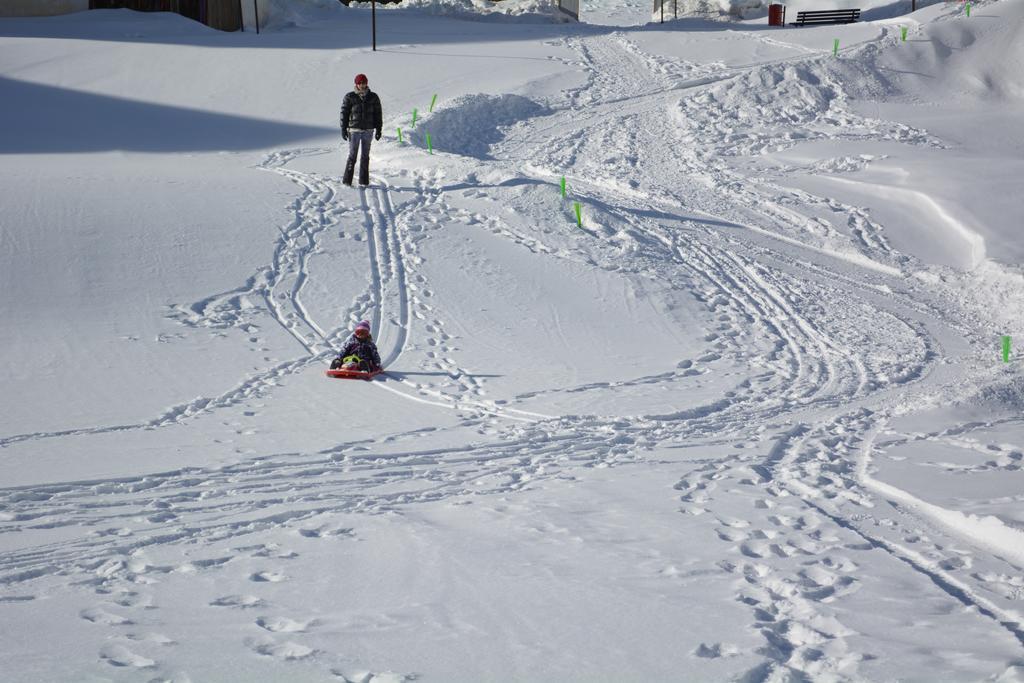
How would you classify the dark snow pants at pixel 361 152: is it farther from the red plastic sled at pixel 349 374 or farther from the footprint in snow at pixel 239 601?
the footprint in snow at pixel 239 601

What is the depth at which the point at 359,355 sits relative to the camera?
29.9 ft

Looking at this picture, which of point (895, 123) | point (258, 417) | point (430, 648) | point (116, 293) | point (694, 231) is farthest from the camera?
point (895, 123)

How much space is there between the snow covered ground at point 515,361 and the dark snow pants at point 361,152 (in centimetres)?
35

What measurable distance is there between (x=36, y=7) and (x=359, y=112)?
12574 millimetres

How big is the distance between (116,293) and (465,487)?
553 centimetres

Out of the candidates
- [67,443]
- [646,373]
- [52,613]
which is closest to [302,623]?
[52,613]

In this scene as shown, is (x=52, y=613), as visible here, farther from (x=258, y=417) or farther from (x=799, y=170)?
(x=799, y=170)

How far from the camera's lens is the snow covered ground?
14.9 ft

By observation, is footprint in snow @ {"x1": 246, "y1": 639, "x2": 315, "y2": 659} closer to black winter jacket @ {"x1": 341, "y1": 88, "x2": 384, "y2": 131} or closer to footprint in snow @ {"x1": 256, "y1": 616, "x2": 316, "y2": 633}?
footprint in snow @ {"x1": 256, "y1": 616, "x2": 316, "y2": 633}

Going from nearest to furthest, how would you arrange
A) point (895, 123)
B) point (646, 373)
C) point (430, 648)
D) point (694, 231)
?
point (430, 648) → point (646, 373) → point (694, 231) → point (895, 123)

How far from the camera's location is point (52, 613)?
177 inches

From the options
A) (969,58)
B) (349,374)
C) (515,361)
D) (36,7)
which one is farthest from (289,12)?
(349,374)

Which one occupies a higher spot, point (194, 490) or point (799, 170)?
point (799, 170)

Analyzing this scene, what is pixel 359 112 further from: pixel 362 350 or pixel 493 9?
pixel 493 9
